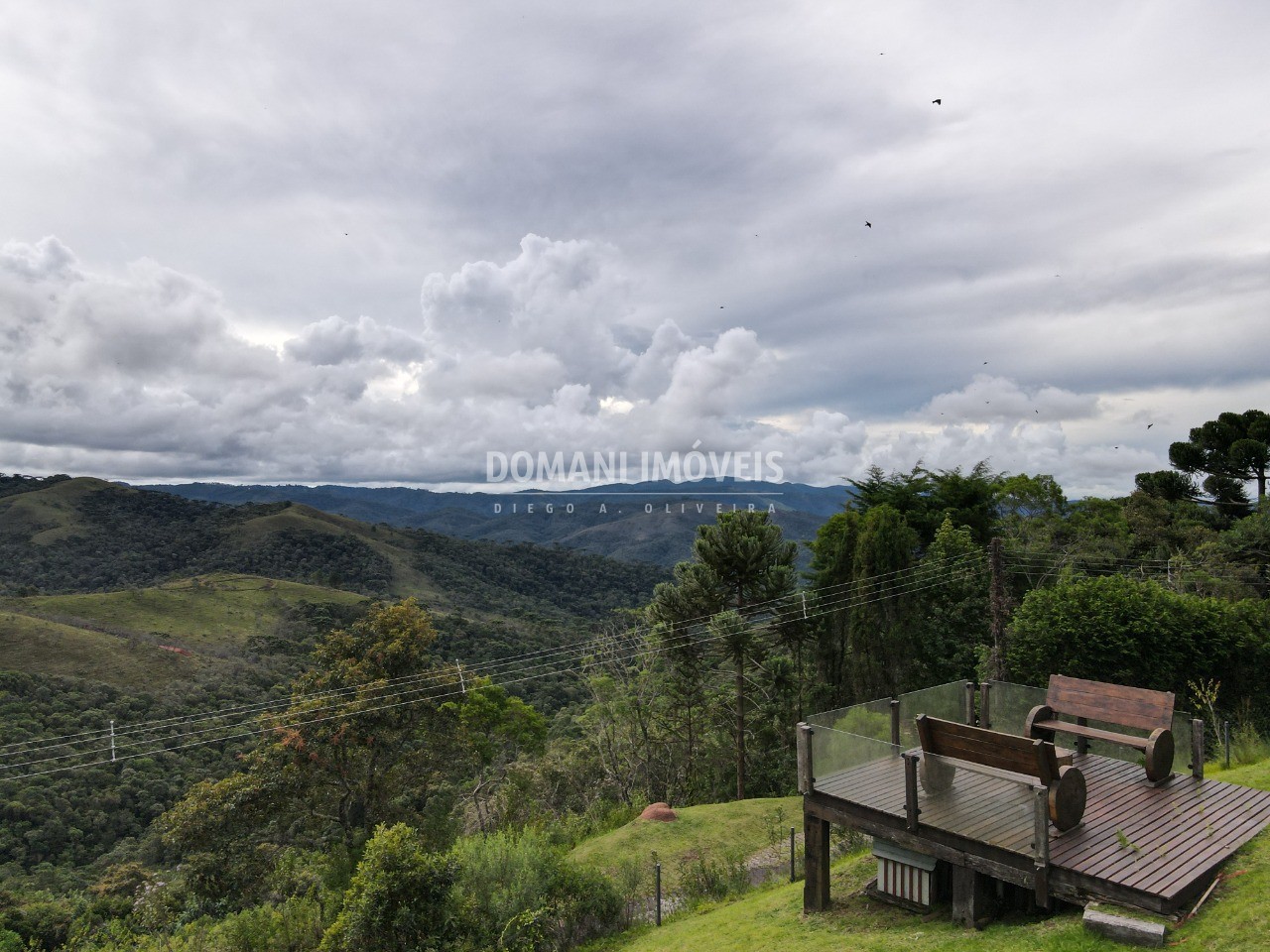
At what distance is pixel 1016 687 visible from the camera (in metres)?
9.55

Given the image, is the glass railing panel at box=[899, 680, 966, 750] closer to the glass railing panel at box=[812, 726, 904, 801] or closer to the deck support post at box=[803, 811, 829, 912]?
the glass railing panel at box=[812, 726, 904, 801]

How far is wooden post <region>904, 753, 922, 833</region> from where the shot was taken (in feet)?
22.1

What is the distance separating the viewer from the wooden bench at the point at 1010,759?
20.2ft

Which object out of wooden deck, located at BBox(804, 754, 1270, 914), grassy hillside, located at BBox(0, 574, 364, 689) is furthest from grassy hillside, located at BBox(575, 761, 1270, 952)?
grassy hillside, located at BBox(0, 574, 364, 689)

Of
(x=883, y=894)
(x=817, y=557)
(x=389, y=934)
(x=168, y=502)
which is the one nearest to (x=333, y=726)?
(x=389, y=934)

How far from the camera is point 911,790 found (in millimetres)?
6781

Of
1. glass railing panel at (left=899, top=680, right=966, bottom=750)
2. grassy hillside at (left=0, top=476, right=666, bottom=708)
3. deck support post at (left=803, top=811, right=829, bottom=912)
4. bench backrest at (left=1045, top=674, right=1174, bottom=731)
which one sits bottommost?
grassy hillside at (left=0, top=476, right=666, bottom=708)

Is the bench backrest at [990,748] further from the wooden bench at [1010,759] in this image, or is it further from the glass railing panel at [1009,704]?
the glass railing panel at [1009,704]

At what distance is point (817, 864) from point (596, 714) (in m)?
19.4

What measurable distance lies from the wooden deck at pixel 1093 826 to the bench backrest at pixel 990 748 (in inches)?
22.2

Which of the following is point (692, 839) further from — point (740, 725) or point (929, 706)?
point (929, 706)

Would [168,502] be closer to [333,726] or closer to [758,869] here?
[333,726]

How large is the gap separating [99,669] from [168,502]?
4559 inches

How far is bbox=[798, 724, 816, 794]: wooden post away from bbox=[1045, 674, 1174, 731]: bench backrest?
3.33 m
